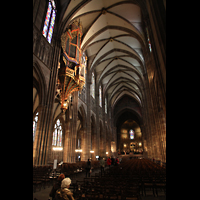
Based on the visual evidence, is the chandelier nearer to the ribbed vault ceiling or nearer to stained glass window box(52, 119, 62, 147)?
the ribbed vault ceiling

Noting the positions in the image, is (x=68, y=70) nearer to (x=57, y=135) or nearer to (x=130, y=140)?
(x=57, y=135)

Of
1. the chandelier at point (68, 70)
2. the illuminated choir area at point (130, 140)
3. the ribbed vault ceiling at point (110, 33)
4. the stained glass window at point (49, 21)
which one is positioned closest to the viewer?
the stained glass window at point (49, 21)

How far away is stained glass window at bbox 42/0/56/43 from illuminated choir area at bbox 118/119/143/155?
1587 inches

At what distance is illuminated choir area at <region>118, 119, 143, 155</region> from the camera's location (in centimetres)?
4666

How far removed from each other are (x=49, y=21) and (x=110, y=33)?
9.84 meters

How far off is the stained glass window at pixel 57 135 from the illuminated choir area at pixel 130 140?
93.3 ft

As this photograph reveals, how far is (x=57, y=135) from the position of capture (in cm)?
2156

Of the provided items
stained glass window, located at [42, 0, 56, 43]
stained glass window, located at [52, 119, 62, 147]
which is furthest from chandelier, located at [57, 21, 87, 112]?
stained glass window, located at [52, 119, 62, 147]

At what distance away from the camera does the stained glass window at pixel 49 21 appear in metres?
11.6

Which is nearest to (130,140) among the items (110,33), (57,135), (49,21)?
(57,135)

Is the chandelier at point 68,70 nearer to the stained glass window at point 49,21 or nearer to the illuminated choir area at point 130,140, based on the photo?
the stained glass window at point 49,21

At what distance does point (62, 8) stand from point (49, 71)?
720 centimetres

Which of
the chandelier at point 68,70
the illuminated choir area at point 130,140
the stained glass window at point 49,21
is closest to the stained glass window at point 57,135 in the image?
the chandelier at point 68,70
